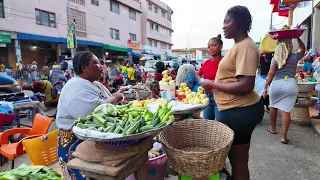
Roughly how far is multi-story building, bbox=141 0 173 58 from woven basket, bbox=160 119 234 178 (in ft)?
99.6

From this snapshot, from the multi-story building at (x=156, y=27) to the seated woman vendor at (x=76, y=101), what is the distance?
1188 inches

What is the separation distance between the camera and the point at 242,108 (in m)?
1.93

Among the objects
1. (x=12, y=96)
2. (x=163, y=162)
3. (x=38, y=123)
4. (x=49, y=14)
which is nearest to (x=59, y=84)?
(x=12, y=96)

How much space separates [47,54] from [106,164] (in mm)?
19996

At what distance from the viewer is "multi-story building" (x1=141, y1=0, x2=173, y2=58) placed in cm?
3441

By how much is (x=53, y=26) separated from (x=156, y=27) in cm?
2301

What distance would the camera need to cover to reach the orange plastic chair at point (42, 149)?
2.40 metres

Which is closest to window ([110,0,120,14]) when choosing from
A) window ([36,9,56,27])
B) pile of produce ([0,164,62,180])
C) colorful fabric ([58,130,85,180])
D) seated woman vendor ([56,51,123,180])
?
window ([36,9,56,27])

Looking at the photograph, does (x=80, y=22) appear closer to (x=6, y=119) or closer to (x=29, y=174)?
(x=6, y=119)

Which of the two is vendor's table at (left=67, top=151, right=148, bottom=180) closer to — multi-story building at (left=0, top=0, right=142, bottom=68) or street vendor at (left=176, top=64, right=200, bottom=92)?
street vendor at (left=176, top=64, right=200, bottom=92)

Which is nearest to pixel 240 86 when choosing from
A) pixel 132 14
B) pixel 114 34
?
pixel 114 34

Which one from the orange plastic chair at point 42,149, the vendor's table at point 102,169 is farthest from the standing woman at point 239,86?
the orange plastic chair at point 42,149

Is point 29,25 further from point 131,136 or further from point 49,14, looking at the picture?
point 131,136

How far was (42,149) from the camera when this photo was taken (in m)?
2.51
